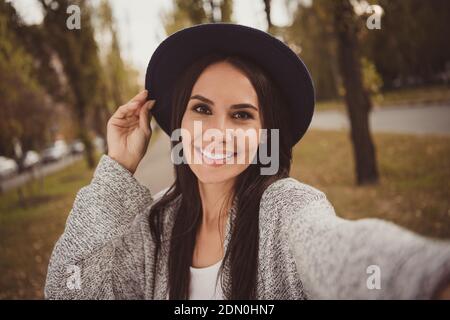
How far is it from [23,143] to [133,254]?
840 centimetres

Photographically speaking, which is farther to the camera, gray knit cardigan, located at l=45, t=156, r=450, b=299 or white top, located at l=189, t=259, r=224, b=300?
A: white top, located at l=189, t=259, r=224, b=300

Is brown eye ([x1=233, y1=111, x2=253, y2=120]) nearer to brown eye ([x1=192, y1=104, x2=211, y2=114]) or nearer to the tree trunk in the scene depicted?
brown eye ([x1=192, y1=104, x2=211, y2=114])

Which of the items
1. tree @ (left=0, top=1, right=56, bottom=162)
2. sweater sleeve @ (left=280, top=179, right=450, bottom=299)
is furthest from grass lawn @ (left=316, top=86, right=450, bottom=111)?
sweater sleeve @ (left=280, top=179, right=450, bottom=299)

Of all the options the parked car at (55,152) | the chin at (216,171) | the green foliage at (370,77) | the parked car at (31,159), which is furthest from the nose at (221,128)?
the parked car at (55,152)

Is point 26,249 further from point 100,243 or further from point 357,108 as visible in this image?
point 357,108

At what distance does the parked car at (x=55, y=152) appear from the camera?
23.5 metres

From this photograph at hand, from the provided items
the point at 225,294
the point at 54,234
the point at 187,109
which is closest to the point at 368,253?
A: the point at 225,294

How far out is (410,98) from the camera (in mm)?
18703

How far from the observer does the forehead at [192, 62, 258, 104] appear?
133 centimetres

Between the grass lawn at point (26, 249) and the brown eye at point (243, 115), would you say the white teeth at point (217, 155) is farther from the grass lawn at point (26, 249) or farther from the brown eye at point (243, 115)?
the grass lawn at point (26, 249)

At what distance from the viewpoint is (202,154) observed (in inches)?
52.4

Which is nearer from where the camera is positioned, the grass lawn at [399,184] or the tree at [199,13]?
the tree at [199,13]

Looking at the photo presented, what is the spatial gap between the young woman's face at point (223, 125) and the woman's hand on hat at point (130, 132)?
27 cm

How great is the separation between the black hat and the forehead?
0.30 feet
